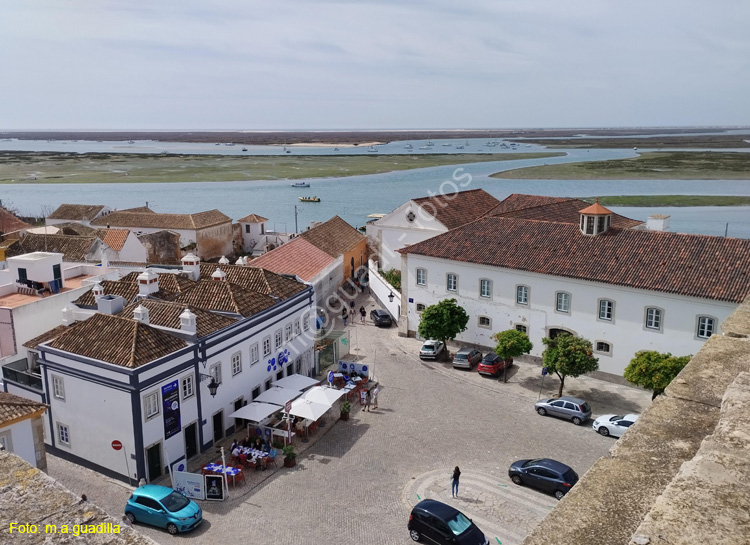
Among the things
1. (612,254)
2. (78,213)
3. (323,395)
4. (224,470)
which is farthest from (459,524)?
(78,213)

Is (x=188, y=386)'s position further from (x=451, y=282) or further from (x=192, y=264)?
(x=451, y=282)

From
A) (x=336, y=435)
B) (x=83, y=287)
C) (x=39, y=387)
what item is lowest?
(x=336, y=435)

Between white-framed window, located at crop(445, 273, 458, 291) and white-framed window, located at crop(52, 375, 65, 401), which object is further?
white-framed window, located at crop(445, 273, 458, 291)

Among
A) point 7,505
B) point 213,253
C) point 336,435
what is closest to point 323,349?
point 336,435

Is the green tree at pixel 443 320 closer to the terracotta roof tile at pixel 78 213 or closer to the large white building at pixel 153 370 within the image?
the large white building at pixel 153 370

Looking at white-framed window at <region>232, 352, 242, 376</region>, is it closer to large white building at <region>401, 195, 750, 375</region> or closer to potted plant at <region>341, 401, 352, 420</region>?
potted plant at <region>341, 401, 352, 420</region>

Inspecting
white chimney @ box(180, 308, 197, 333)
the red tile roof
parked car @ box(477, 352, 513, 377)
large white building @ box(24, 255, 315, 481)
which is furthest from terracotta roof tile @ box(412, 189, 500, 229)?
white chimney @ box(180, 308, 197, 333)

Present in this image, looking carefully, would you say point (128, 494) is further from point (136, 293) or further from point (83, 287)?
point (83, 287)
